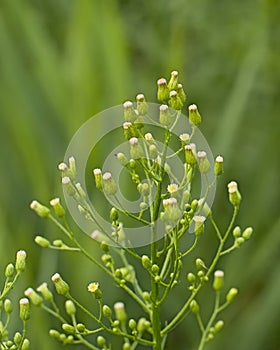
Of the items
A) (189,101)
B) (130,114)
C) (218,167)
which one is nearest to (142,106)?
(130,114)

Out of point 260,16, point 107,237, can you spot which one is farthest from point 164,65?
point 107,237

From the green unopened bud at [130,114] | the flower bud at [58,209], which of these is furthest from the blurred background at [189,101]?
the green unopened bud at [130,114]

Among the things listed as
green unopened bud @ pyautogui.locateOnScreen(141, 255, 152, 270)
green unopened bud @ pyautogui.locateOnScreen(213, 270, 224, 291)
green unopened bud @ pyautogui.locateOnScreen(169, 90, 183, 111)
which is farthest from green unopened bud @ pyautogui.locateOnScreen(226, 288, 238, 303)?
green unopened bud @ pyautogui.locateOnScreen(169, 90, 183, 111)

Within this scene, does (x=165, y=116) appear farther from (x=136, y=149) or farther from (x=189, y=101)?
(x=189, y=101)

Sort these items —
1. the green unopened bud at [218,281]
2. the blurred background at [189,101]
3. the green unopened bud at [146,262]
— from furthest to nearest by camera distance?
1. the blurred background at [189,101]
2. the green unopened bud at [218,281]
3. the green unopened bud at [146,262]

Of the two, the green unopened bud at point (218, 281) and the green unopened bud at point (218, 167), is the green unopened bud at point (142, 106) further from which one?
the green unopened bud at point (218, 281)

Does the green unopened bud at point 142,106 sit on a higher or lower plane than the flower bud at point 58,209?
higher
